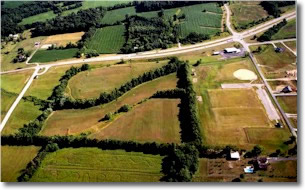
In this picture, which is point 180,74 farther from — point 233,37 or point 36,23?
point 36,23

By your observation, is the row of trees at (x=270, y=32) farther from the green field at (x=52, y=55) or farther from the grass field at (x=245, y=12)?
the green field at (x=52, y=55)

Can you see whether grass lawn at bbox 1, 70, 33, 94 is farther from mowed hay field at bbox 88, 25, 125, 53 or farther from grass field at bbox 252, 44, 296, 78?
grass field at bbox 252, 44, 296, 78

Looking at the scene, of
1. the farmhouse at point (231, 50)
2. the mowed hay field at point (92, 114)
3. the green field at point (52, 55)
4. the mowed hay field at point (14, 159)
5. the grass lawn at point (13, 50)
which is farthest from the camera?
the green field at point (52, 55)

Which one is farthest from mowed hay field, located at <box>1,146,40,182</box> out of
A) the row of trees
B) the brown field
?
the row of trees

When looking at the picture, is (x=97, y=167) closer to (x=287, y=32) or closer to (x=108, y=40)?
(x=108, y=40)

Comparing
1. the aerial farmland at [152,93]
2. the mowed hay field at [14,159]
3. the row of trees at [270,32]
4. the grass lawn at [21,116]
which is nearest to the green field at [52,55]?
the aerial farmland at [152,93]

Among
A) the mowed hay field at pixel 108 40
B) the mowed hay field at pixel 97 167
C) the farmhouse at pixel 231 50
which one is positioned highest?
the mowed hay field at pixel 108 40
